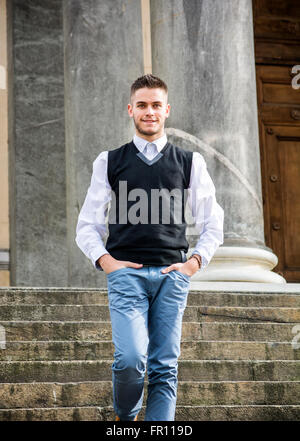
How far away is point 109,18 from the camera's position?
8.51 m

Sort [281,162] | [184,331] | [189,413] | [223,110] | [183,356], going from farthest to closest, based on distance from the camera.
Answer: [281,162] → [223,110] → [184,331] → [183,356] → [189,413]

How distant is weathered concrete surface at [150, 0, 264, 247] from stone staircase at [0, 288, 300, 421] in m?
1.50

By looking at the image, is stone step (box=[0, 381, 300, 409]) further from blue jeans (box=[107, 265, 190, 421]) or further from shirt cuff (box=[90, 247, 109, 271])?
shirt cuff (box=[90, 247, 109, 271])

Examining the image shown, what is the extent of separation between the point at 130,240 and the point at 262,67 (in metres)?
7.60

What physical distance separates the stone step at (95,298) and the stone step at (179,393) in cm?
135

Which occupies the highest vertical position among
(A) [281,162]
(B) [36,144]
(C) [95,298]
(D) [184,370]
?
(B) [36,144]

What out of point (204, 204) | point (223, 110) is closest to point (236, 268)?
point (223, 110)

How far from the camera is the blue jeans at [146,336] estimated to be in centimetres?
340

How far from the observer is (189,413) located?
174 inches

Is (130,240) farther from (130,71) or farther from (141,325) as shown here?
(130,71)

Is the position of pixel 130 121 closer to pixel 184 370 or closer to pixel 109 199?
pixel 184 370

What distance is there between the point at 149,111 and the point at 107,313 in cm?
234

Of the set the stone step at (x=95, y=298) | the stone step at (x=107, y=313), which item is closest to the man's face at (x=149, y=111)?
the stone step at (x=107, y=313)

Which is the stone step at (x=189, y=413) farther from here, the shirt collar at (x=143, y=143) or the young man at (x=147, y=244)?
the shirt collar at (x=143, y=143)
